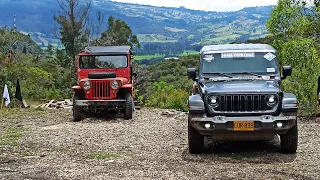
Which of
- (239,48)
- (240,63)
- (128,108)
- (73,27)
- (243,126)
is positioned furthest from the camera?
(73,27)

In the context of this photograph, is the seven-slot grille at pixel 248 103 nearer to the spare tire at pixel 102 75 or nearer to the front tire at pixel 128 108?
the front tire at pixel 128 108

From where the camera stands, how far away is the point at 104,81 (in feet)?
47.9

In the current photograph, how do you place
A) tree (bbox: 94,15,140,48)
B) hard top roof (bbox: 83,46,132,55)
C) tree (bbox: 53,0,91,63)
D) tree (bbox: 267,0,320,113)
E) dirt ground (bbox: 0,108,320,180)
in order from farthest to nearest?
tree (bbox: 94,15,140,48) → tree (bbox: 53,0,91,63) → hard top roof (bbox: 83,46,132,55) → tree (bbox: 267,0,320,113) → dirt ground (bbox: 0,108,320,180)

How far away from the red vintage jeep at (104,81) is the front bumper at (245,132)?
6.53 meters

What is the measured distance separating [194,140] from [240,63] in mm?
1815

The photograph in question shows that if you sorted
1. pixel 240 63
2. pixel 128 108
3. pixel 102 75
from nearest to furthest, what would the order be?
1. pixel 240 63
2. pixel 128 108
3. pixel 102 75

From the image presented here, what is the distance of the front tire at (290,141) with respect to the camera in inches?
328

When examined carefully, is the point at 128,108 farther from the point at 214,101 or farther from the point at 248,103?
the point at 248,103

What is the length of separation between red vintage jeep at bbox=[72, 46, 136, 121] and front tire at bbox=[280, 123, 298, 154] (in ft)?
22.0

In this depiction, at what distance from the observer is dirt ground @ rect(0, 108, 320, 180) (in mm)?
7164

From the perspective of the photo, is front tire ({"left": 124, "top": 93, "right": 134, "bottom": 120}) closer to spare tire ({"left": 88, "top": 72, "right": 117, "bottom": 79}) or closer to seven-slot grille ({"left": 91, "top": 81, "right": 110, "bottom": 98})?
seven-slot grille ({"left": 91, "top": 81, "right": 110, "bottom": 98})

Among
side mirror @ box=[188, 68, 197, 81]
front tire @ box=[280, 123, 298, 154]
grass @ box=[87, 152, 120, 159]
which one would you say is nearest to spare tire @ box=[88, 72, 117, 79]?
side mirror @ box=[188, 68, 197, 81]

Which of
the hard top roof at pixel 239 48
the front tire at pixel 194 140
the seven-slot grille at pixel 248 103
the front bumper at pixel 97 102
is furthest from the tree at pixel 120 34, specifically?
the seven-slot grille at pixel 248 103

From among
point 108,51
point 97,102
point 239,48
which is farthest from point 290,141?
point 108,51
